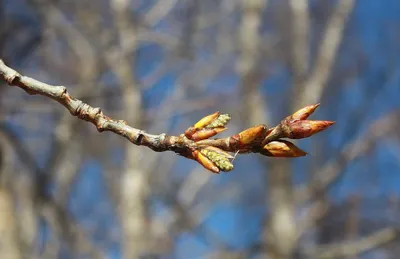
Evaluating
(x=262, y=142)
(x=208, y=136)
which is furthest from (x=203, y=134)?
(x=262, y=142)

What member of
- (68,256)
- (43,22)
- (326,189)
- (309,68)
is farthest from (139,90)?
(68,256)

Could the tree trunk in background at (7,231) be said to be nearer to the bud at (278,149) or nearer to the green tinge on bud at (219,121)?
the green tinge on bud at (219,121)

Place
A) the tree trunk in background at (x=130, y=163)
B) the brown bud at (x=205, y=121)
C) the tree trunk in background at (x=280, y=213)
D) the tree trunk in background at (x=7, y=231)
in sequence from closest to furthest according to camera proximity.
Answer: the brown bud at (x=205, y=121) → the tree trunk in background at (x=280, y=213) → the tree trunk in background at (x=130, y=163) → the tree trunk in background at (x=7, y=231)

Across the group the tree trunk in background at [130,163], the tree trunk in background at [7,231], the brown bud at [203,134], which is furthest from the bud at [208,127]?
the tree trunk in background at [7,231]

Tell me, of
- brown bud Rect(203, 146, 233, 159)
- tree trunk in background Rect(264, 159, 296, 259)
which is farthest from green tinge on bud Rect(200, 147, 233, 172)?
tree trunk in background Rect(264, 159, 296, 259)

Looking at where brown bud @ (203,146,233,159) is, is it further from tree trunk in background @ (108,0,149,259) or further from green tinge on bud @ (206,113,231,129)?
tree trunk in background @ (108,0,149,259)

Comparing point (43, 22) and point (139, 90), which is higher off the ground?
point (43, 22)

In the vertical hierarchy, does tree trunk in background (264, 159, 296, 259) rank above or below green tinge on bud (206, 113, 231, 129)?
above

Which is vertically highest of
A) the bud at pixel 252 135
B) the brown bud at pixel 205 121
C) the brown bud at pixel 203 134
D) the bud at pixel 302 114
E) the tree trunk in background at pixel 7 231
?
the tree trunk in background at pixel 7 231

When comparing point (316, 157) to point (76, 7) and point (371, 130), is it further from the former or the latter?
point (76, 7)
